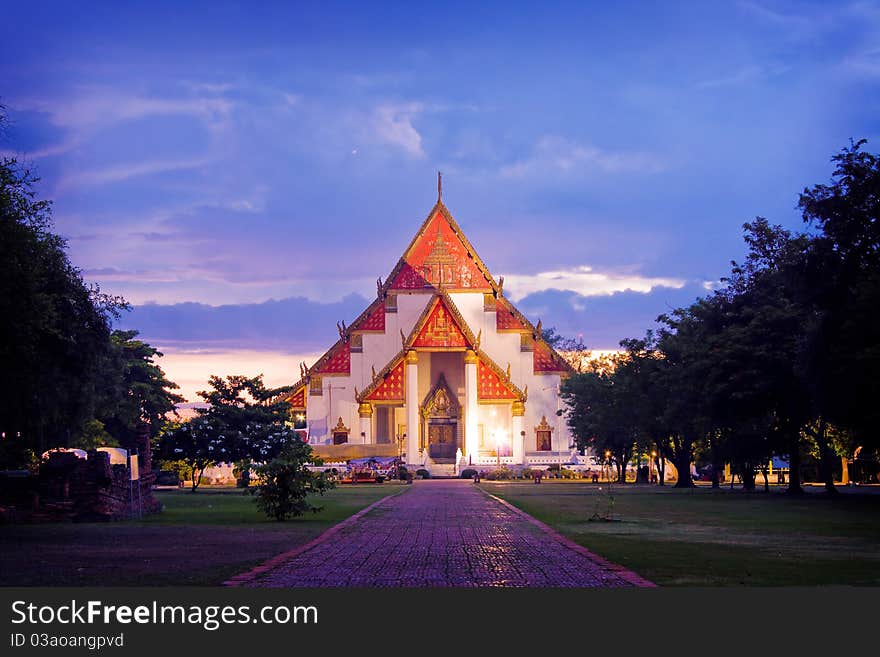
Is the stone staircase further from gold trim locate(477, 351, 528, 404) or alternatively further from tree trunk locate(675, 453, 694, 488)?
tree trunk locate(675, 453, 694, 488)

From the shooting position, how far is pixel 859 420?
104 ft

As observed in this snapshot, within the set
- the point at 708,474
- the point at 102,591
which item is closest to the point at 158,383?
the point at 708,474

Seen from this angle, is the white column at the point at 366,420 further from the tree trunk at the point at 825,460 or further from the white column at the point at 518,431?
the tree trunk at the point at 825,460

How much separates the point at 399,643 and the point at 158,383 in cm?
6820

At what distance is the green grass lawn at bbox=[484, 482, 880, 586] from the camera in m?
14.2

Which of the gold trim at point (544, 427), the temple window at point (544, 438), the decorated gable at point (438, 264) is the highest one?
the decorated gable at point (438, 264)

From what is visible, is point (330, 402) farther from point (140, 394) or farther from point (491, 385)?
point (140, 394)

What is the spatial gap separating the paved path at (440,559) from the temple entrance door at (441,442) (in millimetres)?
57135

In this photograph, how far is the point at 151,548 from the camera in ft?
60.5

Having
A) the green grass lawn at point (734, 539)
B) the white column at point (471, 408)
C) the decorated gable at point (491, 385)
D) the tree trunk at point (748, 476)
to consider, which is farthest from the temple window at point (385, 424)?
the green grass lawn at point (734, 539)

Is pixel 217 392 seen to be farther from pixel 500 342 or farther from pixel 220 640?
pixel 220 640

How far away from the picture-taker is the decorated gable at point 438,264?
3452 inches

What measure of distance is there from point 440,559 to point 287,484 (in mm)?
12574

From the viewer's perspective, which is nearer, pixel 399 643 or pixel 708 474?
pixel 399 643
